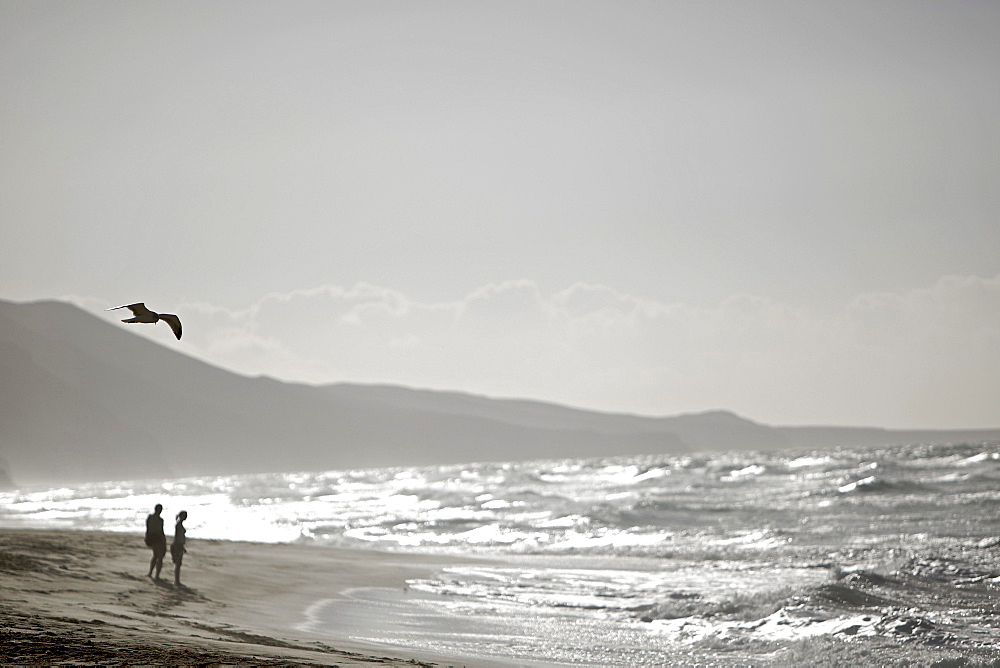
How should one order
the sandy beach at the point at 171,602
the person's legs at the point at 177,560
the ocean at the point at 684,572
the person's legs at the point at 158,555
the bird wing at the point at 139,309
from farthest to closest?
the person's legs at the point at 158,555 → the person's legs at the point at 177,560 → the ocean at the point at 684,572 → the sandy beach at the point at 171,602 → the bird wing at the point at 139,309

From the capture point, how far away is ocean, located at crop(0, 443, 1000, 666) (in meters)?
12.4

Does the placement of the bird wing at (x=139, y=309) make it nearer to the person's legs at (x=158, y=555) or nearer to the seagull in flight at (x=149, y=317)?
the seagull in flight at (x=149, y=317)

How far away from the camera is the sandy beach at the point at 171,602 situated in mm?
8648

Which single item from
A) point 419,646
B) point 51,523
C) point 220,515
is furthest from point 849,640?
point 220,515

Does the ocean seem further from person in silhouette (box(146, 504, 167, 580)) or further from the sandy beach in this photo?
person in silhouette (box(146, 504, 167, 580))

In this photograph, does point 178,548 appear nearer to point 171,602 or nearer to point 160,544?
point 160,544

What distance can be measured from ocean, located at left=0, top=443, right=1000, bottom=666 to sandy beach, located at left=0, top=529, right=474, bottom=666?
1.02 meters

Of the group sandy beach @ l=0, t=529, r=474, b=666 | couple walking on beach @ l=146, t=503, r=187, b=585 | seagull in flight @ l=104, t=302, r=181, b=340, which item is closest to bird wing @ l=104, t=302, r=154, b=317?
seagull in flight @ l=104, t=302, r=181, b=340

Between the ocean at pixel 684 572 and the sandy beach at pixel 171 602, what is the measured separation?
1020 millimetres

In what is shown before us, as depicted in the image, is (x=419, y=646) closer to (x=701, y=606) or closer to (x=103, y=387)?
(x=701, y=606)

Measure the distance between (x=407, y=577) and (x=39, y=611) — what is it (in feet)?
32.6

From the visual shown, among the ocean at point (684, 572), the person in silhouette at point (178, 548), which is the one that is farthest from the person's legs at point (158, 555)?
the ocean at point (684, 572)

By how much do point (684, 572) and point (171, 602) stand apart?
11.0 m

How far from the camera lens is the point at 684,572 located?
1969cm
